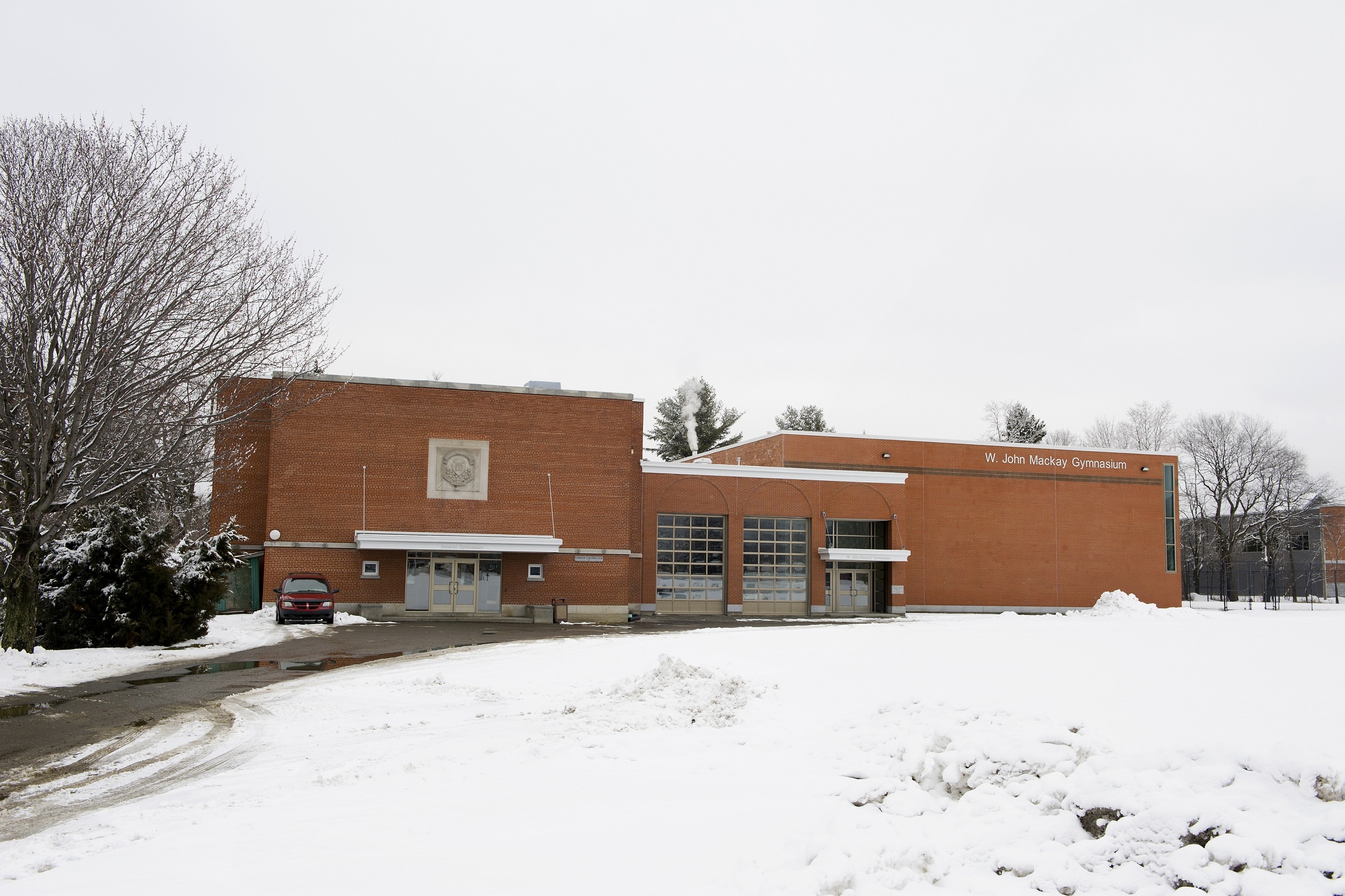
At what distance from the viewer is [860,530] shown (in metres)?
42.8

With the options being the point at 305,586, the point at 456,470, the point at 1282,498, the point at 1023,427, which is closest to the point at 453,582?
the point at 456,470

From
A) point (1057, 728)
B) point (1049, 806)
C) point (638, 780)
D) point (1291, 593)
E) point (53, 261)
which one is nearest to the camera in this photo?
point (1049, 806)

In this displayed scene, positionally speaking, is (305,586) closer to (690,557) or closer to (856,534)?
(690,557)

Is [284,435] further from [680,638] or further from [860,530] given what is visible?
[860,530]

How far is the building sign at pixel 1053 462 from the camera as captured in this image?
46531mm

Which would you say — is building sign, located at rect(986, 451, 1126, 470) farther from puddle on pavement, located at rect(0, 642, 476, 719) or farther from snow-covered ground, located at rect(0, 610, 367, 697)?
puddle on pavement, located at rect(0, 642, 476, 719)

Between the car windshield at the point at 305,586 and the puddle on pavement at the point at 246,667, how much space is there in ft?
30.5

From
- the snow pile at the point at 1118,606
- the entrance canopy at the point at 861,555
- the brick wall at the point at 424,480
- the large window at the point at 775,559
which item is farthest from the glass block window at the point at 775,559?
the snow pile at the point at 1118,606

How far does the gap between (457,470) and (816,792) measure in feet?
94.9

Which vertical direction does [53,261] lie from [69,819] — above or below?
above

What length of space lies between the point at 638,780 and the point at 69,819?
4.49m

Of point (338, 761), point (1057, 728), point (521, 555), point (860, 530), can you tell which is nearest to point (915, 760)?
point (1057, 728)

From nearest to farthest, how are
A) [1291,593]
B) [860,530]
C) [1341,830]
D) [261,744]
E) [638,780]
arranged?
[1341,830]
[638,780]
[261,744]
[860,530]
[1291,593]

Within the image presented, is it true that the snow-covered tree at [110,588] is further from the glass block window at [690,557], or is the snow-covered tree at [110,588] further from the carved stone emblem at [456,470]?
the glass block window at [690,557]
